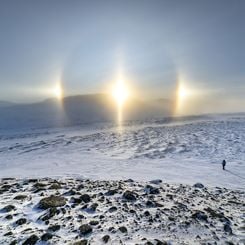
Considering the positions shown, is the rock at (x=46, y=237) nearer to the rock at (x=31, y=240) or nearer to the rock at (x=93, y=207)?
the rock at (x=31, y=240)

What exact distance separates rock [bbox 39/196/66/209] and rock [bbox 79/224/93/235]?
215 cm

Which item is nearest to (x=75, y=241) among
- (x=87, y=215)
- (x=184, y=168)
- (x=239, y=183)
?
(x=87, y=215)

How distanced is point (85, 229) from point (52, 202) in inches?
109

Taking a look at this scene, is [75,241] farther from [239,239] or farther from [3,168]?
[3,168]

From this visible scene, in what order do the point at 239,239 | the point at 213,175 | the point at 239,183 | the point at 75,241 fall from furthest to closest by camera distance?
the point at 213,175
the point at 239,183
the point at 239,239
the point at 75,241

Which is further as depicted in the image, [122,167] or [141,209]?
A: [122,167]

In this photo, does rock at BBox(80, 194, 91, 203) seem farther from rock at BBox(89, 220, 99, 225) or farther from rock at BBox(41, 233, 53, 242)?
rock at BBox(41, 233, 53, 242)

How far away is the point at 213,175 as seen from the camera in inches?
751

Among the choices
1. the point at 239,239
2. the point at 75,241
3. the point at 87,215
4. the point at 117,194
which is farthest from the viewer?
the point at 117,194

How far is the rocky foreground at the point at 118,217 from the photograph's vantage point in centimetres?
778

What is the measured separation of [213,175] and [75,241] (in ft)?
47.4

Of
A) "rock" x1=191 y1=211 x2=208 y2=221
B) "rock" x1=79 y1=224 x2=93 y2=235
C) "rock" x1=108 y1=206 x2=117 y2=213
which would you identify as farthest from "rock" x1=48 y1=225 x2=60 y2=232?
"rock" x1=191 y1=211 x2=208 y2=221

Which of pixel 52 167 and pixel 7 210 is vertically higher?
pixel 7 210

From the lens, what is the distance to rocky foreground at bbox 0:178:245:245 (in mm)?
7781
